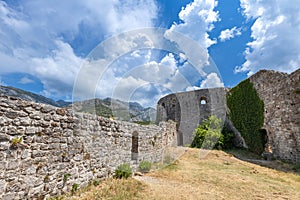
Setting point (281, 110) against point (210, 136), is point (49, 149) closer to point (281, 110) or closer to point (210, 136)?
point (281, 110)

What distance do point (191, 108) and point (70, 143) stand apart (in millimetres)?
17255

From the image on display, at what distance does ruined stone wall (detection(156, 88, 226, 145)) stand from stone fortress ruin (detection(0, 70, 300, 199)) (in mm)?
7355

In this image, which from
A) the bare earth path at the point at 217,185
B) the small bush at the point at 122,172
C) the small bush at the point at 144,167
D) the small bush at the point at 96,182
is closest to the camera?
the bare earth path at the point at 217,185

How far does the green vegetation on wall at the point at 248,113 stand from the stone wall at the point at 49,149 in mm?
10535

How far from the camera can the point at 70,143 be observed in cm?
432

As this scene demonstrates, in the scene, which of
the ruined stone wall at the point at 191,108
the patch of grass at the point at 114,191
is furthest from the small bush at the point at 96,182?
the ruined stone wall at the point at 191,108

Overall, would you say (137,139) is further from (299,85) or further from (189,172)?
(299,85)

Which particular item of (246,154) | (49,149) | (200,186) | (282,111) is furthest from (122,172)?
(246,154)

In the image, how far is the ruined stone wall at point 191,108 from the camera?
18.0 metres

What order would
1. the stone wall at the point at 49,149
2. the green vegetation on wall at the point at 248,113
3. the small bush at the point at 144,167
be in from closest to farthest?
1. the stone wall at the point at 49,149
2. the small bush at the point at 144,167
3. the green vegetation on wall at the point at 248,113

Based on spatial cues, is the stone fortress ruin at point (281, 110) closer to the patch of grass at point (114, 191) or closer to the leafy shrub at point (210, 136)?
the leafy shrub at point (210, 136)

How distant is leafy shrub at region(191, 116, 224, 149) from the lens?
1431cm

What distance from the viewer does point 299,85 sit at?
30.7ft

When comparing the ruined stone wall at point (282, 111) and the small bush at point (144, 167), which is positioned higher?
the ruined stone wall at point (282, 111)
